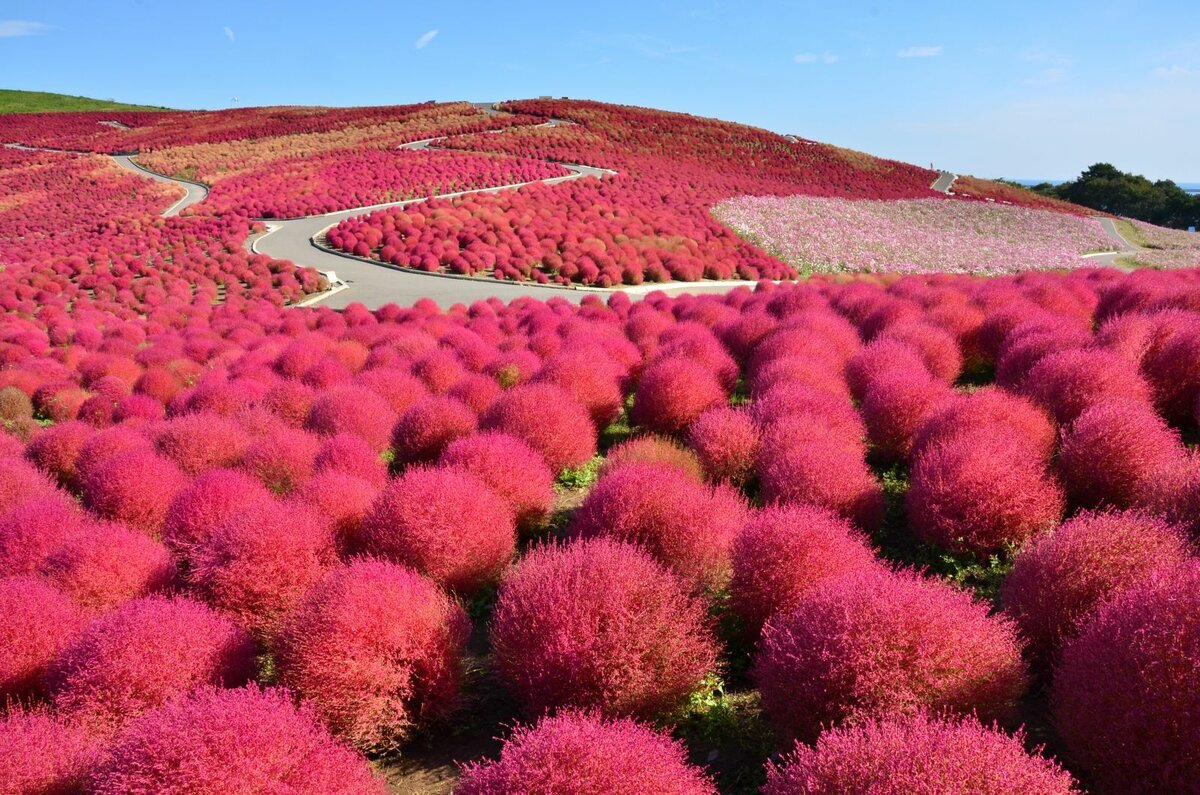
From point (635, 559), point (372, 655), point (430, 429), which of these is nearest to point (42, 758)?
point (372, 655)

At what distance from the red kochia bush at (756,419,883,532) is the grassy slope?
95226mm

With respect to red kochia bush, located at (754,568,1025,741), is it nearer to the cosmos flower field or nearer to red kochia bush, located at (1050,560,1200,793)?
the cosmos flower field

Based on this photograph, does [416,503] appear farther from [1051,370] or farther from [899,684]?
[1051,370]

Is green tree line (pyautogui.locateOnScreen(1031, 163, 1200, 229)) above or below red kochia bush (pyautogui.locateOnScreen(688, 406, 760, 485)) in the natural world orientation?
above

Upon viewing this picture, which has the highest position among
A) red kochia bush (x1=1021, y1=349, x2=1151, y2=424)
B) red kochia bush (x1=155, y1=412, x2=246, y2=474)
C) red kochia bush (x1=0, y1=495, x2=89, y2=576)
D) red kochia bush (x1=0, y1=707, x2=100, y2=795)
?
red kochia bush (x1=1021, y1=349, x2=1151, y2=424)

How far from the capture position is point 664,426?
805cm

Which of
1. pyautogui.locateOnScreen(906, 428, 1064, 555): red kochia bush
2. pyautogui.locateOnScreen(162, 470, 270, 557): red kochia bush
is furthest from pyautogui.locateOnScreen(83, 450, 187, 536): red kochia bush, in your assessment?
pyautogui.locateOnScreen(906, 428, 1064, 555): red kochia bush

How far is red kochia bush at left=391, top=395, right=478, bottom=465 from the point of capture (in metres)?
7.59

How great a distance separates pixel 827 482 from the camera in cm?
538

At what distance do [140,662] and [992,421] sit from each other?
6.00 meters

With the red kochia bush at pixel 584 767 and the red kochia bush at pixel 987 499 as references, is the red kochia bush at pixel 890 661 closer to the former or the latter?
the red kochia bush at pixel 584 767

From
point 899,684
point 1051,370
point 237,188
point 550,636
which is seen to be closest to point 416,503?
point 550,636

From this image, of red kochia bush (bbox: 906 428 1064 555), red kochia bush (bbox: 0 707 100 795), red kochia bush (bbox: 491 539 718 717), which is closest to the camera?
red kochia bush (bbox: 0 707 100 795)

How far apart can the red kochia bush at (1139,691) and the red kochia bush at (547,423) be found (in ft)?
15.7
